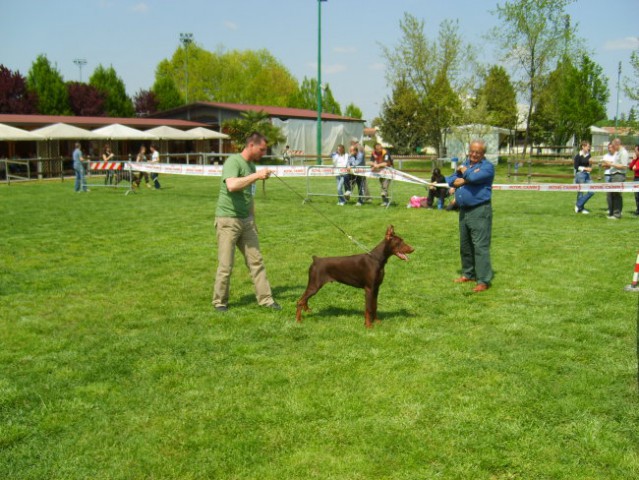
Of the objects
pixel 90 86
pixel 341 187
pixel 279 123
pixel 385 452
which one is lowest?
pixel 385 452

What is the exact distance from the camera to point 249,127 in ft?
145

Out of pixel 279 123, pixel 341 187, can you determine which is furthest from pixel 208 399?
pixel 279 123

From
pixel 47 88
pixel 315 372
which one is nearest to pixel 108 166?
pixel 315 372

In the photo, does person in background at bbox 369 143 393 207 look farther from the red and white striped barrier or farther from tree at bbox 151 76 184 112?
tree at bbox 151 76 184 112

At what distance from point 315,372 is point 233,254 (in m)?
2.31

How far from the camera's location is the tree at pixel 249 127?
44312 mm

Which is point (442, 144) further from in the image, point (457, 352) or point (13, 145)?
point (457, 352)

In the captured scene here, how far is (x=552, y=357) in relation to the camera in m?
5.33

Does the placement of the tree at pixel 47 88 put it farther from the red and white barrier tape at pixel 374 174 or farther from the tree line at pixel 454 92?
the red and white barrier tape at pixel 374 174

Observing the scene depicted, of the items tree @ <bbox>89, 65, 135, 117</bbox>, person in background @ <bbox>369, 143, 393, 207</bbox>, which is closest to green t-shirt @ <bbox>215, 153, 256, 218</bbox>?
person in background @ <bbox>369, 143, 393, 207</bbox>

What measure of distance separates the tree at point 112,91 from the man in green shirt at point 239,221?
54.9 m

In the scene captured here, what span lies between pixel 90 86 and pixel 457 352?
56.3m

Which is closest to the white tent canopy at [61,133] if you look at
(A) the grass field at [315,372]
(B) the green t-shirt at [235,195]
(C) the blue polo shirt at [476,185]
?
(A) the grass field at [315,372]

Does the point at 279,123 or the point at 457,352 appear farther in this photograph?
the point at 279,123
